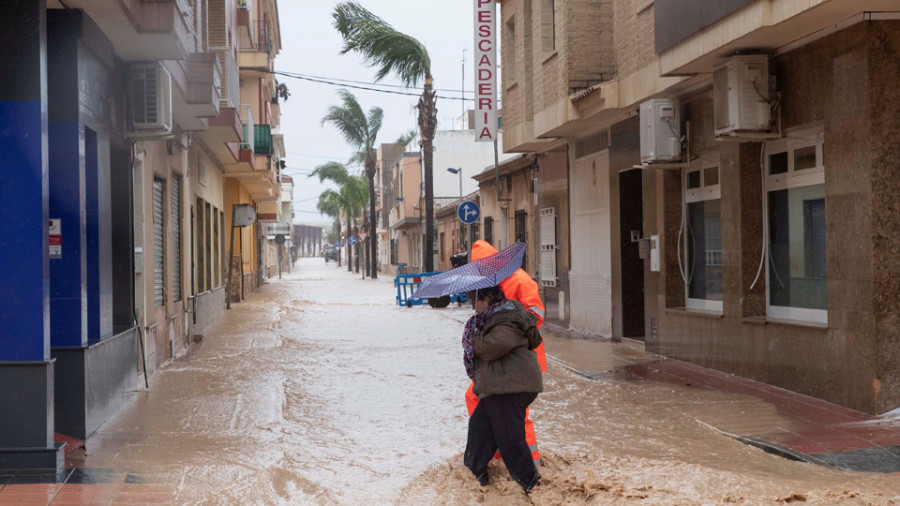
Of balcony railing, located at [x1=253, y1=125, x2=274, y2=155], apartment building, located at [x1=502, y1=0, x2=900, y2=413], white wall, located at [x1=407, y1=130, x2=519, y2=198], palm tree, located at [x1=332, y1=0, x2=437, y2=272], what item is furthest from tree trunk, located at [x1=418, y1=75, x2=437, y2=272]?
white wall, located at [x1=407, y1=130, x2=519, y2=198]

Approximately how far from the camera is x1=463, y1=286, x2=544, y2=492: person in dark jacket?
5.27 m

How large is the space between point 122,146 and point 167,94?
2.47 ft

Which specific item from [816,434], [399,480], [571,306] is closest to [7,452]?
[399,480]

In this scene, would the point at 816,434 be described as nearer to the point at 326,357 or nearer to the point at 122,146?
the point at 122,146

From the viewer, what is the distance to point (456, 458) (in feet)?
20.6

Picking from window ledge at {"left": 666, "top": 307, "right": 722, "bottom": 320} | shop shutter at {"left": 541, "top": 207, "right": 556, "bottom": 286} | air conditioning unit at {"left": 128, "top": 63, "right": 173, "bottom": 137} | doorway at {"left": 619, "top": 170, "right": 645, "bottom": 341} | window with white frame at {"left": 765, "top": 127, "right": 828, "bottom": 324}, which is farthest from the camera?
shop shutter at {"left": 541, "top": 207, "right": 556, "bottom": 286}

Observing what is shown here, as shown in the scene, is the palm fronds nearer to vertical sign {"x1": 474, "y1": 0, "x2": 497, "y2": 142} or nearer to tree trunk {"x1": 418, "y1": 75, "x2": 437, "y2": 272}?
tree trunk {"x1": 418, "y1": 75, "x2": 437, "y2": 272}

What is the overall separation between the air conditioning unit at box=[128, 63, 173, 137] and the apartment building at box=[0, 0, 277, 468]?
1 centimetres

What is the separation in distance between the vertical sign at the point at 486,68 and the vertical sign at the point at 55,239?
41.4ft

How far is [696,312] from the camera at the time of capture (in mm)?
11445

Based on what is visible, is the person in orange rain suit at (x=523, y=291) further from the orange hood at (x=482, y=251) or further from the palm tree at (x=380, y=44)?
the palm tree at (x=380, y=44)

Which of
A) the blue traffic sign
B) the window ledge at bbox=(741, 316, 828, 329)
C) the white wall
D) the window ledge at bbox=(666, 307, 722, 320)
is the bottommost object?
the window ledge at bbox=(666, 307, 722, 320)

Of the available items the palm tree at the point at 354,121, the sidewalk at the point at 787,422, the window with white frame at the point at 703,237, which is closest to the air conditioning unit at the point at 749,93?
the window with white frame at the point at 703,237

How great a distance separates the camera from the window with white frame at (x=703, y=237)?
36.8ft
